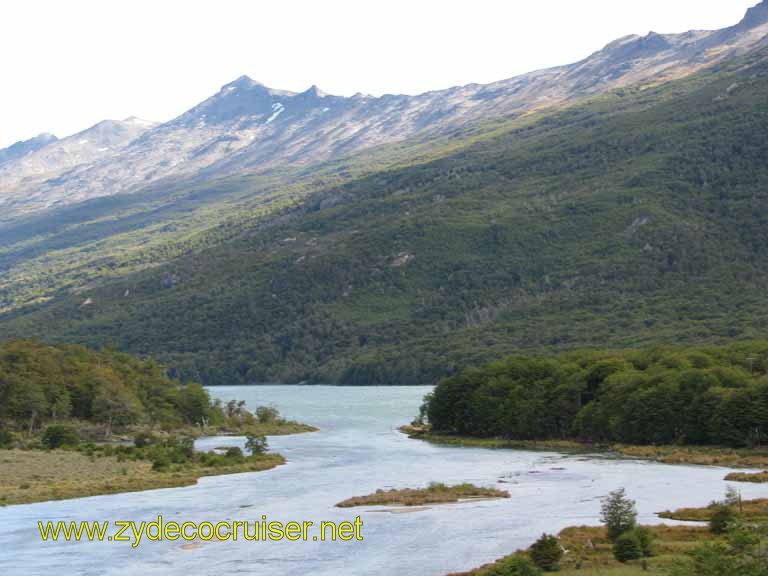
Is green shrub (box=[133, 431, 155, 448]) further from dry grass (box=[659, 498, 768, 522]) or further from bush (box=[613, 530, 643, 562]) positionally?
bush (box=[613, 530, 643, 562])

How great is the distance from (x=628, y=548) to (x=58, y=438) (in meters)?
88.6

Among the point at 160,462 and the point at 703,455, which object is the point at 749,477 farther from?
the point at 160,462

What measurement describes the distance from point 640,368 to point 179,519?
279 feet

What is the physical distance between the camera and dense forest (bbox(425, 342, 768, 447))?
114438mm

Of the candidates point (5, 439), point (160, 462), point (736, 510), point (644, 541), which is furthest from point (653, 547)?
point (5, 439)

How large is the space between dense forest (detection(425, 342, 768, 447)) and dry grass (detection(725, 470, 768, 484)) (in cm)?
2000

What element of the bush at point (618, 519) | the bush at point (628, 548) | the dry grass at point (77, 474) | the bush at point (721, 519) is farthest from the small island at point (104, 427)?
the bush at point (721, 519)

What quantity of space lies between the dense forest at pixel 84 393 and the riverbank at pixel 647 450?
1715 inches

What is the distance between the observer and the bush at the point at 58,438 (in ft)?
413

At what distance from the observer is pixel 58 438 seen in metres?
127

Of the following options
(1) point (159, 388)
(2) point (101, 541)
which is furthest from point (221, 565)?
(1) point (159, 388)

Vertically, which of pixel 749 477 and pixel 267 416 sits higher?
pixel 749 477

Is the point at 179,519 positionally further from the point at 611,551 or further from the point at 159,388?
the point at 159,388

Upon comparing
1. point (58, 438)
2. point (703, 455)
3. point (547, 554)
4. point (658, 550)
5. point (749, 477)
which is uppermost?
point (547, 554)
